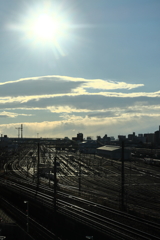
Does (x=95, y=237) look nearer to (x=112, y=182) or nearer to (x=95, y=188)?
(x=95, y=188)

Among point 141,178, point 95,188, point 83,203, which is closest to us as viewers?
point 83,203

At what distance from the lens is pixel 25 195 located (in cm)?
2377

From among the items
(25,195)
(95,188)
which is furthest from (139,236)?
(95,188)

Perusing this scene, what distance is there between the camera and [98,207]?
62.3 feet

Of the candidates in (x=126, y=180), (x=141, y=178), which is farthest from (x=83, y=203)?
(x=141, y=178)

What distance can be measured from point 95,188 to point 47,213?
43.2 ft

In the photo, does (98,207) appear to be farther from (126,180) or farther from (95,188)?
(126,180)

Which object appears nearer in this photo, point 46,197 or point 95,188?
point 46,197

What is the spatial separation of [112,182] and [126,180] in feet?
9.37

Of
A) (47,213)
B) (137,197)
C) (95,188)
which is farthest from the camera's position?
(95,188)

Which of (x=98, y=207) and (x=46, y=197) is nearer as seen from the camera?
(x=98, y=207)

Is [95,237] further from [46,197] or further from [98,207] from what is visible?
[46,197]

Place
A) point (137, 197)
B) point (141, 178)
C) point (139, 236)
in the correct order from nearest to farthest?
point (139, 236), point (137, 197), point (141, 178)

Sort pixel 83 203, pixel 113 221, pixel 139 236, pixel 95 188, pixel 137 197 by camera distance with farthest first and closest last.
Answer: pixel 95 188
pixel 137 197
pixel 83 203
pixel 113 221
pixel 139 236
